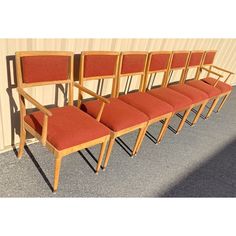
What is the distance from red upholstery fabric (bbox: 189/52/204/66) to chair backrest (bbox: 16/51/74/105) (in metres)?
1.94

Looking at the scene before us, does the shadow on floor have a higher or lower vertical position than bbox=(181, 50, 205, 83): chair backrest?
lower

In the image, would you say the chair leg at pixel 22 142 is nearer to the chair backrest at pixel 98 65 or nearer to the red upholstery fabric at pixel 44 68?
the red upholstery fabric at pixel 44 68

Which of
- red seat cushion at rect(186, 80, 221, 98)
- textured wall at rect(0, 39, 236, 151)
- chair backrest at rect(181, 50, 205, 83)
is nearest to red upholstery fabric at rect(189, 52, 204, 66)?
chair backrest at rect(181, 50, 205, 83)

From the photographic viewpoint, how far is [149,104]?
2377 millimetres

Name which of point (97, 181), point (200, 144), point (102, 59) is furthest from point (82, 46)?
point (200, 144)

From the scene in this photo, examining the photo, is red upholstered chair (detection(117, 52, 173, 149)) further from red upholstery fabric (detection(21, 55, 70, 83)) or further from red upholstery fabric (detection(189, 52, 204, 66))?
red upholstery fabric (detection(189, 52, 204, 66))

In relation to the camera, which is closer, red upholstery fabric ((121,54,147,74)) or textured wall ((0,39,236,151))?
textured wall ((0,39,236,151))

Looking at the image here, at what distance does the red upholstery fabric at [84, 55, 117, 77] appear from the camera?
2117 mm

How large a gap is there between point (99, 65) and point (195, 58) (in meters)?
1.73

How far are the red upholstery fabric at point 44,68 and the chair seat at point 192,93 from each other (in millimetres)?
1606

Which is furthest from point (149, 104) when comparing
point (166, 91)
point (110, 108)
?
point (166, 91)

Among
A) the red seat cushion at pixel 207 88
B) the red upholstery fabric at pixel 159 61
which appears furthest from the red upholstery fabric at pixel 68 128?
the red seat cushion at pixel 207 88
